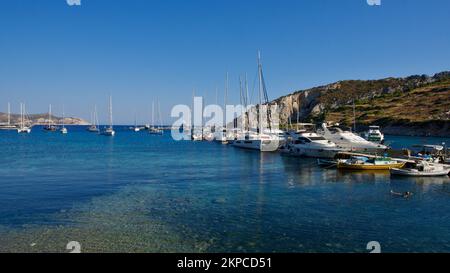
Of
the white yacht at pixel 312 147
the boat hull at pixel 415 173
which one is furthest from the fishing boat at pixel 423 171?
the white yacht at pixel 312 147

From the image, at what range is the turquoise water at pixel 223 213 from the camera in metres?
17.7

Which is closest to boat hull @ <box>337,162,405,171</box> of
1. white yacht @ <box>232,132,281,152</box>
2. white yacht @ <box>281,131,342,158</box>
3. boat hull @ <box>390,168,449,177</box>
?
boat hull @ <box>390,168,449,177</box>

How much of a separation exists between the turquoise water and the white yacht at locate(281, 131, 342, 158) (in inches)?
676

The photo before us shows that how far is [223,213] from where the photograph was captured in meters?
23.3

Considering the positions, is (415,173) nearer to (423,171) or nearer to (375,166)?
(423,171)

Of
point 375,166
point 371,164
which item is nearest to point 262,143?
point 371,164

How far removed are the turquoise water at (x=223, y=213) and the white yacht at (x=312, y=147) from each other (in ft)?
56.3

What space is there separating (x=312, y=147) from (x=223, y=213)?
40082mm

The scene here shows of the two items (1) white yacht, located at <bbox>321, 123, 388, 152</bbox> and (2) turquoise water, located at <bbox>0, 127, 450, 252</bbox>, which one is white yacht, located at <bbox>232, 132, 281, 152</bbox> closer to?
(1) white yacht, located at <bbox>321, 123, 388, 152</bbox>

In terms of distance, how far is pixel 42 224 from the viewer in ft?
68.0

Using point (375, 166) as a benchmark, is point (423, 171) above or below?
below
